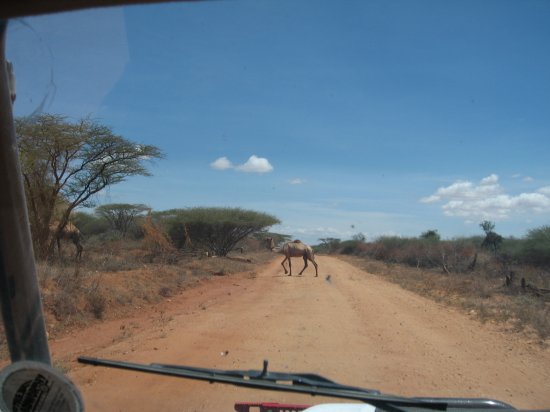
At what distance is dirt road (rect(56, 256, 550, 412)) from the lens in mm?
5905

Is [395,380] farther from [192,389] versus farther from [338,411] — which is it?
[338,411]

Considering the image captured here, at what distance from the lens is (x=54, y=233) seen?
755 inches

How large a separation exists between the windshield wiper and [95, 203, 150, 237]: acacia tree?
36273 mm

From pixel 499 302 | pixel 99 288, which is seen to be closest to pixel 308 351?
pixel 99 288

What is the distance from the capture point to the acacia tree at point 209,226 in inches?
1377

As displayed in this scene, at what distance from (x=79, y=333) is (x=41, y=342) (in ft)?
23.5

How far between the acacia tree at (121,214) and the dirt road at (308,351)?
2585 centimetres

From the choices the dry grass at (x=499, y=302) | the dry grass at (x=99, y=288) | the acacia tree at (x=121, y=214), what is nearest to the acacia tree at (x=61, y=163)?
the dry grass at (x=99, y=288)

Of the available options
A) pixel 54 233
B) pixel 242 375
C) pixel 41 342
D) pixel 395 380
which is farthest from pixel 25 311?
pixel 54 233

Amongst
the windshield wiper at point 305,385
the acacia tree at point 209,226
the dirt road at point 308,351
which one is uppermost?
the acacia tree at point 209,226

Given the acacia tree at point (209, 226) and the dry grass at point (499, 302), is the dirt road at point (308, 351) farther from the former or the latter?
the acacia tree at point (209, 226)

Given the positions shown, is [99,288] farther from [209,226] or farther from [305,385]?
[209,226]

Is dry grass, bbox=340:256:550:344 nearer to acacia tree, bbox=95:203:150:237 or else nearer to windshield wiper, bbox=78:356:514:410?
windshield wiper, bbox=78:356:514:410

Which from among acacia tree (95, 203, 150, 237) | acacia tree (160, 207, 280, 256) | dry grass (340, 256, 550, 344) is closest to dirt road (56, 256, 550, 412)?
dry grass (340, 256, 550, 344)
